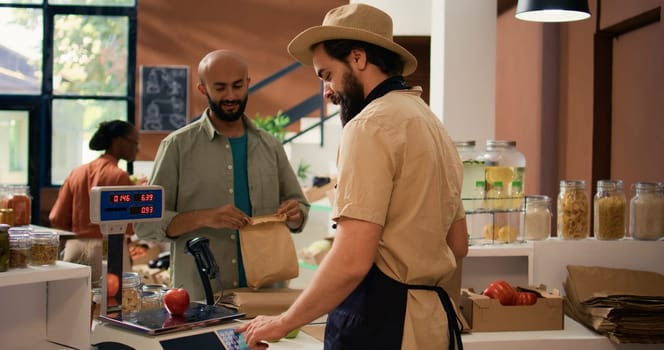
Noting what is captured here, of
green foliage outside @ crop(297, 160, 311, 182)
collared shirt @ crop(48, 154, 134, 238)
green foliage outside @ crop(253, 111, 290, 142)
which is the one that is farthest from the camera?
green foliage outside @ crop(297, 160, 311, 182)

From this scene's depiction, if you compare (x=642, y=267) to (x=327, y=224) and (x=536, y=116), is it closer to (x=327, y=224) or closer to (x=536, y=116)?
(x=536, y=116)

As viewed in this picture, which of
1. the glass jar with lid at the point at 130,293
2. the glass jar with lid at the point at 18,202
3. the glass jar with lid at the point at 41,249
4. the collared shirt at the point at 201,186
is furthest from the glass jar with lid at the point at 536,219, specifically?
the glass jar with lid at the point at 18,202

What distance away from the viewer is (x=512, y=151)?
11.4 ft

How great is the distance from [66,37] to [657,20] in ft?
22.1

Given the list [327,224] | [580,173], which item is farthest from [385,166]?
[327,224]

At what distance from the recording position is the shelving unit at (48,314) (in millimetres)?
2123

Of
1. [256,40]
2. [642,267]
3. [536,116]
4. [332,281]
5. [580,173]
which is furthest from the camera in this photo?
[256,40]

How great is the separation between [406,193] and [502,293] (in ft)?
4.05

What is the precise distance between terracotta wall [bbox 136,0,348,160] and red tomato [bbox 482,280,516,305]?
6339mm

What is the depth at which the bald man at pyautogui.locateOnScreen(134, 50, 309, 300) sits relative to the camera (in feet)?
10.1

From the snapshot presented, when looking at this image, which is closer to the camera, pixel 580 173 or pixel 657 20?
pixel 657 20

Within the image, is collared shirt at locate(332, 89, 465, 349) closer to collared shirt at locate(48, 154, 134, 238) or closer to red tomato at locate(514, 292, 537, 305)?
red tomato at locate(514, 292, 537, 305)

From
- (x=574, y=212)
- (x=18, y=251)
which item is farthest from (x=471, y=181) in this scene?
(x=18, y=251)

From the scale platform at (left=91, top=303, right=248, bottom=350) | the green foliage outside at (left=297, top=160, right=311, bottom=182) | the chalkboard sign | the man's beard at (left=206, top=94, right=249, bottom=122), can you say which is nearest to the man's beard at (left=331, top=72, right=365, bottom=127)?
the scale platform at (left=91, top=303, right=248, bottom=350)
